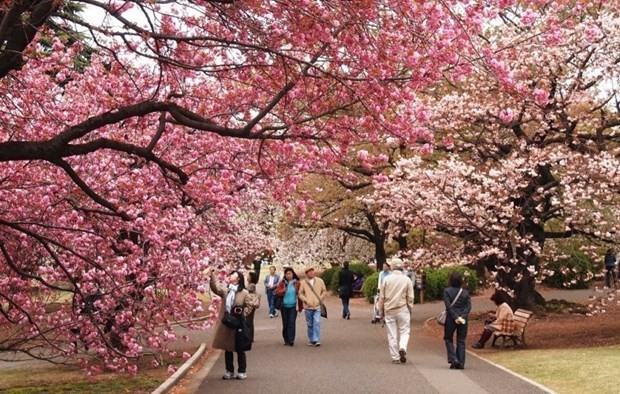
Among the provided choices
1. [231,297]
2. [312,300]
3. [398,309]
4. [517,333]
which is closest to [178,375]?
[231,297]

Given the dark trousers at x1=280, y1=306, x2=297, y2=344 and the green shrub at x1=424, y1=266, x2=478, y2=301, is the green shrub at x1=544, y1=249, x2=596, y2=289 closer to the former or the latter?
the green shrub at x1=424, y1=266, x2=478, y2=301

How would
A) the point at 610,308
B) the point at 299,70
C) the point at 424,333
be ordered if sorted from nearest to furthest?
the point at 299,70, the point at 424,333, the point at 610,308

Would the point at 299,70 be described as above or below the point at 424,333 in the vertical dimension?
above

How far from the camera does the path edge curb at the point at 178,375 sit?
11948mm

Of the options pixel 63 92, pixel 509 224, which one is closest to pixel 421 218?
pixel 509 224

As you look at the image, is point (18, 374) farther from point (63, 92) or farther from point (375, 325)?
point (375, 325)

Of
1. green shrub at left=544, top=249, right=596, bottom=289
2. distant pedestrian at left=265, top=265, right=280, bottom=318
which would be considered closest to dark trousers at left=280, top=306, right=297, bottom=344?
distant pedestrian at left=265, top=265, right=280, bottom=318

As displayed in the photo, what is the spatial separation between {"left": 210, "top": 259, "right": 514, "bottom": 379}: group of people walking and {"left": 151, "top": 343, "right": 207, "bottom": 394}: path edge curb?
0.81 m

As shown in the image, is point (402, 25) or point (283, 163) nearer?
point (402, 25)

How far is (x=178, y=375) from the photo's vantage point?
43.3 ft

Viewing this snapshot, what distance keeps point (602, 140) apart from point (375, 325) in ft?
27.4

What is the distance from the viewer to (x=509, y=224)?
18859mm

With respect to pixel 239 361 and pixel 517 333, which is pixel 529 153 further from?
pixel 239 361

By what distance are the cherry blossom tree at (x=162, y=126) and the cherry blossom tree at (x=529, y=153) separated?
5354 millimetres
